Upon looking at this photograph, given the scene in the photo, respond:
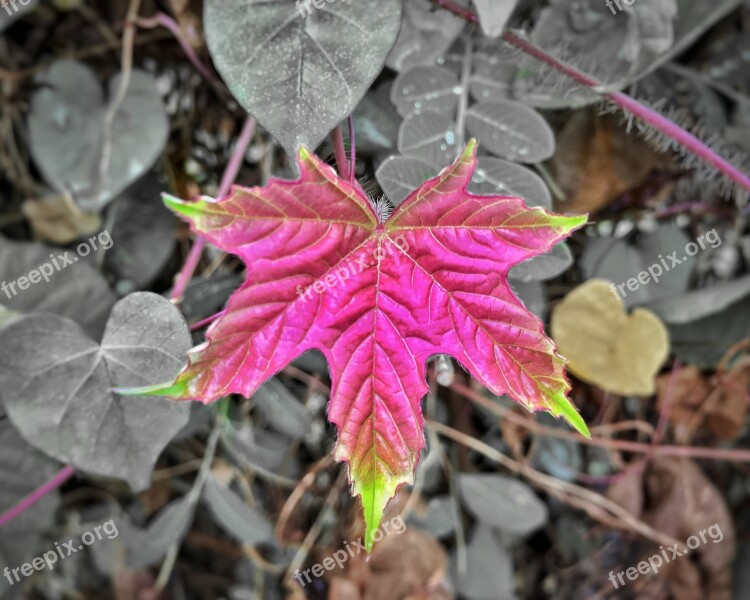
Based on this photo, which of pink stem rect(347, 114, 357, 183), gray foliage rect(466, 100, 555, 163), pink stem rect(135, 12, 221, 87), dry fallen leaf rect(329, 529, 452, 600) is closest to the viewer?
pink stem rect(347, 114, 357, 183)

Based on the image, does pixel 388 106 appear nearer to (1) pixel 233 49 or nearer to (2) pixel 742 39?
(1) pixel 233 49

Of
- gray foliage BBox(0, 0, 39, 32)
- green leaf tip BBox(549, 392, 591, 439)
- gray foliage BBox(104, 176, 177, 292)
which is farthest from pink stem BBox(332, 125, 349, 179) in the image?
gray foliage BBox(0, 0, 39, 32)

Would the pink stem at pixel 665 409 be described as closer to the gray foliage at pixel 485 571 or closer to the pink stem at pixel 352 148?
the gray foliage at pixel 485 571

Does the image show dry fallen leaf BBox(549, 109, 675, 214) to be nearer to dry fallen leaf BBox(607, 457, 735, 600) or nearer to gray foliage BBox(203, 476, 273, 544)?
dry fallen leaf BBox(607, 457, 735, 600)

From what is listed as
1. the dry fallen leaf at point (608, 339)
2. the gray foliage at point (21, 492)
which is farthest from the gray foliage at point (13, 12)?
the dry fallen leaf at point (608, 339)

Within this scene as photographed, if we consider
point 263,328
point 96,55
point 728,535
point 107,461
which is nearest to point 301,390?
point 107,461
